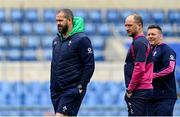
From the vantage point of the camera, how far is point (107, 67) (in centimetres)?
1589

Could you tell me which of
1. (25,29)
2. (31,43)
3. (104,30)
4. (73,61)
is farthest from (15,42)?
(73,61)

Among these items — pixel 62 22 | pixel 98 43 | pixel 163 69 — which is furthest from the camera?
pixel 98 43

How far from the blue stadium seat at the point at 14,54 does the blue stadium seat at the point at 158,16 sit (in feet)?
13.0

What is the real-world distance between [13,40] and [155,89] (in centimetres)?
1010

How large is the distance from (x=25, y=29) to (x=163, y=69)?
10666 millimetres

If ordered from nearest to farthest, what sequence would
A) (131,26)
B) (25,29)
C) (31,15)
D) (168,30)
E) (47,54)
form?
(131,26) < (47,54) < (25,29) < (31,15) < (168,30)

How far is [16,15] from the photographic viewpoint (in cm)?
1883

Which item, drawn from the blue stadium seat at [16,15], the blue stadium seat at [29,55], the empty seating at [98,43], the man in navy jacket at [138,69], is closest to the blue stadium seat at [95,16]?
the empty seating at [98,43]

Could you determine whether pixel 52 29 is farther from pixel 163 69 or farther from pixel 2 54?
pixel 163 69

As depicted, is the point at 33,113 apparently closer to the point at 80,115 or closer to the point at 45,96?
the point at 80,115

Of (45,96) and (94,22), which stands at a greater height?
(94,22)

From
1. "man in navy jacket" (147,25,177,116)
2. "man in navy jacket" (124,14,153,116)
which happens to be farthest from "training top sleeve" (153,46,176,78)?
"man in navy jacket" (124,14,153,116)

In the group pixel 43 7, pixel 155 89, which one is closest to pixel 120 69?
pixel 43 7

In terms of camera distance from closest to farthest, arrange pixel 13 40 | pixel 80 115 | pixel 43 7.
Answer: pixel 80 115 < pixel 13 40 < pixel 43 7
